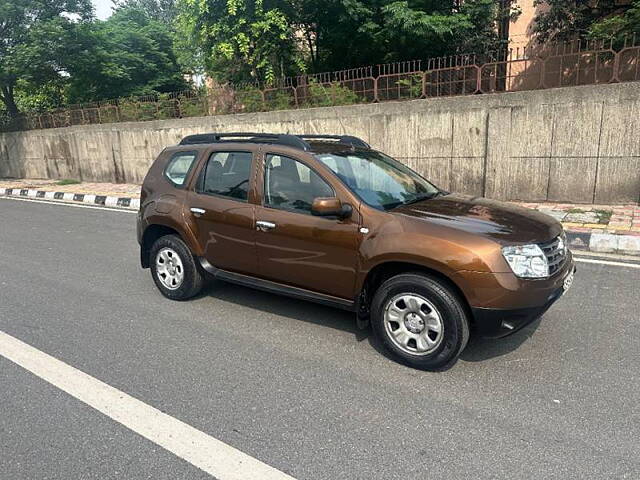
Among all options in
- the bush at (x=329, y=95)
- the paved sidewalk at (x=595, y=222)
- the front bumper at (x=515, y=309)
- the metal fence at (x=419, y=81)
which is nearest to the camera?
the front bumper at (x=515, y=309)

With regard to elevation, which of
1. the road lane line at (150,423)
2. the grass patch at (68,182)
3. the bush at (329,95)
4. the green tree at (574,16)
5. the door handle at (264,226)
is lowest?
the road lane line at (150,423)

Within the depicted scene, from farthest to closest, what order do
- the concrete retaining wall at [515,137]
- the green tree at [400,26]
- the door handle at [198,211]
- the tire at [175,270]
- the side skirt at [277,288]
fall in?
the green tree at [400,26] → the concrete retaining wall at [515,137] → the tire at [175,270] → the door handle at [198,211] → the side skirt at [277,288]

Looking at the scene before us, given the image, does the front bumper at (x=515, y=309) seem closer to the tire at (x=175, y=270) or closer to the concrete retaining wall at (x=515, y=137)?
the tire at (x=175, y=270)

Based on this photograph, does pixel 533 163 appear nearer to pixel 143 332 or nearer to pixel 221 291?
pixel 221 291

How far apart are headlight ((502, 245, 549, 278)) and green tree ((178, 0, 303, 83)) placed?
12102 millimetres

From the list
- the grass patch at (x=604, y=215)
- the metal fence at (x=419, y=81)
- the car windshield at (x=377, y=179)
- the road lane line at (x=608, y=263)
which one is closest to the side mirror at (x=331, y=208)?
the car windshield at (x=377, y=179)

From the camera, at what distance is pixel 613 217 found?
738 centimetres

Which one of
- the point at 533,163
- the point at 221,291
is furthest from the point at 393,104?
the point at 221,291

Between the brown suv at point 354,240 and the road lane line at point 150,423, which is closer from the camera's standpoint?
the road lane line at point 150,423

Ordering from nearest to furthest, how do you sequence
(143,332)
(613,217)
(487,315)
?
1. (487,315)
2. (143,332)
3. (613,217)

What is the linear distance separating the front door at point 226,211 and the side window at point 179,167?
23 centimetres

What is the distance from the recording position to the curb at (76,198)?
11.8 meters

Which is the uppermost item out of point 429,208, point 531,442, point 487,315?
point 429,208

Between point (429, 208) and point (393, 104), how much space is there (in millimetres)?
7084
